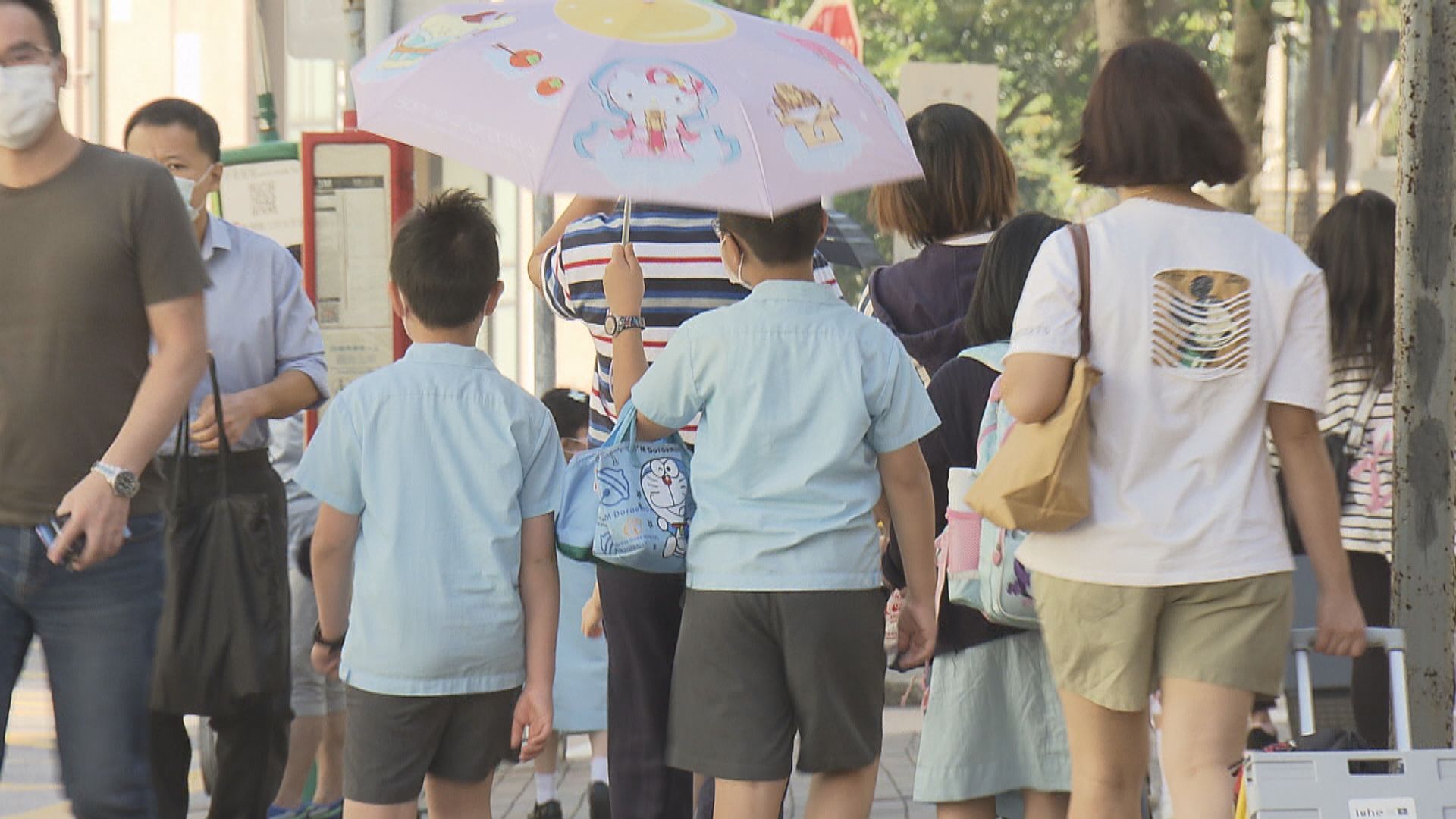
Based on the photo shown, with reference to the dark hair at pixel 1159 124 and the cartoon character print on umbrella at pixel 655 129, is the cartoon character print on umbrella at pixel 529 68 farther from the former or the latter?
the dark hair at pixel 1159 124

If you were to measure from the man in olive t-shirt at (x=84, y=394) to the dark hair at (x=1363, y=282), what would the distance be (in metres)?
3.77

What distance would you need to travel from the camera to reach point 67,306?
166 inches

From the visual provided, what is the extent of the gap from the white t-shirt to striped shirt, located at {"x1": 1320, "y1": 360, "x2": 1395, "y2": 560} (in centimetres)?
247

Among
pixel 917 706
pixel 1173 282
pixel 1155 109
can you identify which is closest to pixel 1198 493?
pixel 1173 282

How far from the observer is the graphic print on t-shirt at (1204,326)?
4.17 m

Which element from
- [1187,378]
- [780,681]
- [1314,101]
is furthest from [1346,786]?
[1314,101]

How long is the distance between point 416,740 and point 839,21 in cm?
677

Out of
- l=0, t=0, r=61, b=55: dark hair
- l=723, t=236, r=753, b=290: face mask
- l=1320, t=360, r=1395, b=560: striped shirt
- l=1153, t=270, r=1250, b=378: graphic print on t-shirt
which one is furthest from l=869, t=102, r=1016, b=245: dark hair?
l=0, t=0, r=61, b=55: dark hair

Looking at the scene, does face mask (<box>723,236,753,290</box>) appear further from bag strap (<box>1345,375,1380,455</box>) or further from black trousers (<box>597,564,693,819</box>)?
bag strap (<box>1345,375,1380,455</box>)

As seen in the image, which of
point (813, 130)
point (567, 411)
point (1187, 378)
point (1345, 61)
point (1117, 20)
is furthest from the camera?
point (1345, 61)

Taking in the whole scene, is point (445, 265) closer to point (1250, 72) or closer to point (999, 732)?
point (999, 732)

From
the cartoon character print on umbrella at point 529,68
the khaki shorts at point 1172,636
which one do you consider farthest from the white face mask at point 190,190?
the khaki shorts at point 1172,636

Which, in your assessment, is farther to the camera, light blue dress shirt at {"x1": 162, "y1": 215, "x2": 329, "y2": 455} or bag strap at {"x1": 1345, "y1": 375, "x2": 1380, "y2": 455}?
bag strap at {"x1": 1345, "y1": 375, "x2": 1380, "y2": 455}

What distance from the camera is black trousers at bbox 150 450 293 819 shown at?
5.84 m
